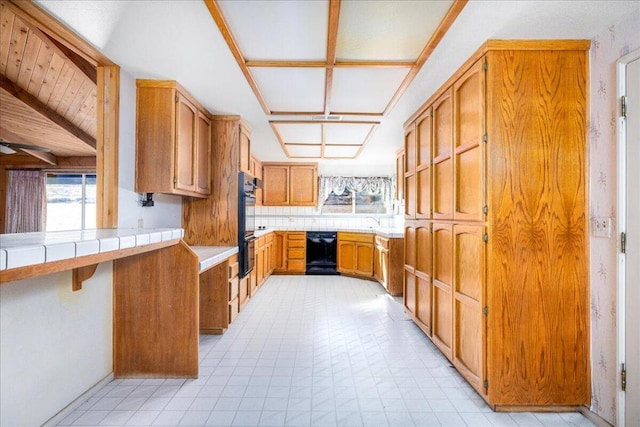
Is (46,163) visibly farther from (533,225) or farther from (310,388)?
(533,225)

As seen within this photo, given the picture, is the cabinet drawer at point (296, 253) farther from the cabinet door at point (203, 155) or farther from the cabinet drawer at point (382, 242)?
the cabinet door at point (203, 155)

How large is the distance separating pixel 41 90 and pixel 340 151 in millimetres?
3473

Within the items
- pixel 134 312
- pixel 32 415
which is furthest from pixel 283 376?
pixel 32 415

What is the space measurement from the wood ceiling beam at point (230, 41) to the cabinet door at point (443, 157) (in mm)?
1412

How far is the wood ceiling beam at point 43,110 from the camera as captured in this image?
2825 mm

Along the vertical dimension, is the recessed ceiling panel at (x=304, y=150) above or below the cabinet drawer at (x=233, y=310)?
above

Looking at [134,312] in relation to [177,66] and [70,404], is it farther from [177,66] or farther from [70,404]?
[177,66]

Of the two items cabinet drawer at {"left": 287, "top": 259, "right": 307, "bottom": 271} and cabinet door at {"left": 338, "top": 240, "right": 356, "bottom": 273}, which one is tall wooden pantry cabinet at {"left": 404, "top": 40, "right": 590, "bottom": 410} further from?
cabinet drawer at {"left": 287, "top": 259, "right": 307, "bottom": 271}

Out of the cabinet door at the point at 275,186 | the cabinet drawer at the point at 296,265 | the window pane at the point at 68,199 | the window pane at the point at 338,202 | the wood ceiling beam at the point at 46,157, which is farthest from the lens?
the window pane at the point at 338,202

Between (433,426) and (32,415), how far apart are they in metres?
1.97

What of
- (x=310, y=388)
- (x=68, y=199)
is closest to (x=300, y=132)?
(x=310, y=388)

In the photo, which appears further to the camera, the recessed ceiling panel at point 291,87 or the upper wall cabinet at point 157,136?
the upper wall cabinet at point 157,136

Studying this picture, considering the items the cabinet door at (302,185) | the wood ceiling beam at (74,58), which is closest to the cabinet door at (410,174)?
the wood ceiling beam at (74,58)

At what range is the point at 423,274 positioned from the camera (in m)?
2.72
